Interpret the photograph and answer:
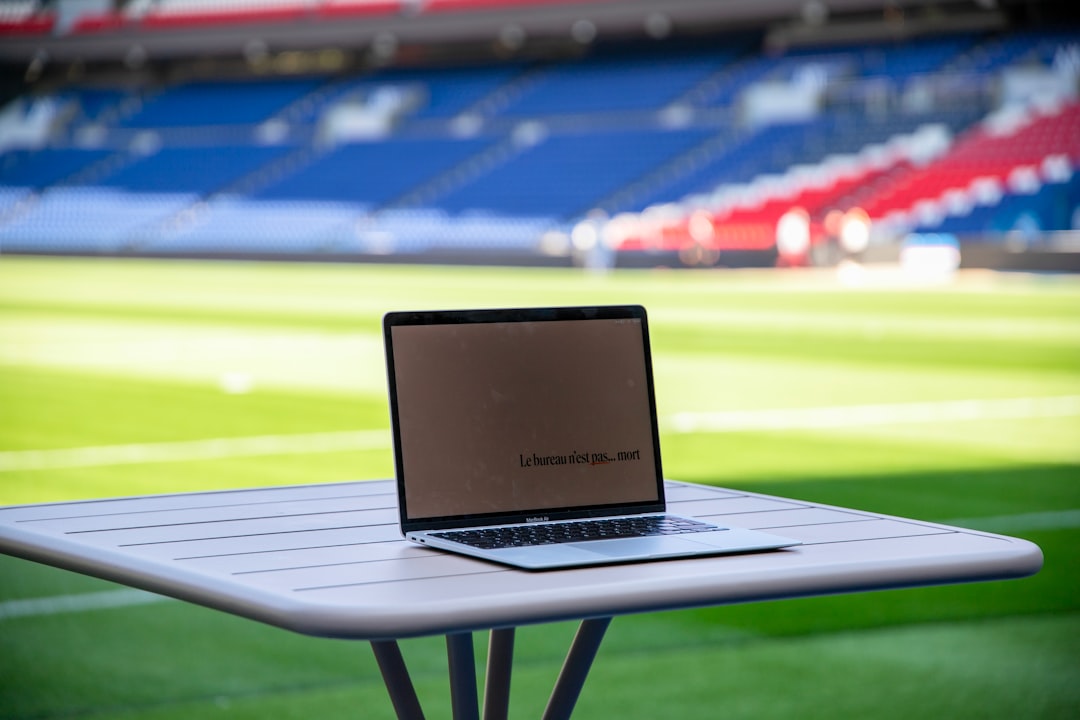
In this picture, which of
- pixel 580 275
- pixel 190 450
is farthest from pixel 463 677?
pixel 580 275

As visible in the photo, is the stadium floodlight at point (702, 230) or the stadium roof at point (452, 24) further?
the stadium roof at point (452, 24)

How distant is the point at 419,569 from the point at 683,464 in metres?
7.01

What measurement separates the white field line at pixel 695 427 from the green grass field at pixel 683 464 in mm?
40

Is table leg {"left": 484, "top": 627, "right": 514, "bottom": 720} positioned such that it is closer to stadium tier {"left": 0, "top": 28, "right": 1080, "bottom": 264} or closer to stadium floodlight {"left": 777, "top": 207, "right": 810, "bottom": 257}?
stadium floodlight {"left": 777, "top": 207, "right": 810, "bottom": 257}

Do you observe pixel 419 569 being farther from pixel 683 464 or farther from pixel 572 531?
pixel 683 464

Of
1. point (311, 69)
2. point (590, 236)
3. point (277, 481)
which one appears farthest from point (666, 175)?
point (277, 481)

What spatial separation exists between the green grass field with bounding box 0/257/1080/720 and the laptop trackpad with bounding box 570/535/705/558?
85.9 inches

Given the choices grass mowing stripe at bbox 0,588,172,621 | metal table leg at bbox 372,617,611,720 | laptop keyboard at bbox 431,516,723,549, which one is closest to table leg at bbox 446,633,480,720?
metal table leg at bbox 372,617,611,720

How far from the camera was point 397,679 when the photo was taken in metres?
2.55

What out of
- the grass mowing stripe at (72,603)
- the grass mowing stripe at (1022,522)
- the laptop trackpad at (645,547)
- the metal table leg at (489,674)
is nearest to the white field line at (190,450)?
the grass mowing stripe at (72,603)

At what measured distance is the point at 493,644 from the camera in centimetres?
295

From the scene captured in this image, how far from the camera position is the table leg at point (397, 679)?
2.54 m

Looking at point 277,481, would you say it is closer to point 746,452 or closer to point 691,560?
point 746,452

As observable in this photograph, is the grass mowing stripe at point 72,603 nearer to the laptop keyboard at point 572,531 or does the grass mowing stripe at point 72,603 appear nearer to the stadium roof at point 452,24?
the laptop keyboard at point 572,531
